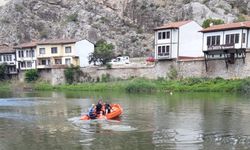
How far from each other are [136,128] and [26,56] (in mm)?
73072

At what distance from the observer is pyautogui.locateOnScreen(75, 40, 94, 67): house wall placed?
9538 centimetres

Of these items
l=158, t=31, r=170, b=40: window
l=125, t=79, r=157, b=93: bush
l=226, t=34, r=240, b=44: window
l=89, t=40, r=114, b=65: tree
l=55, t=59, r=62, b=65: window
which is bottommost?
l=125, t=79, r=157, b=93: bush

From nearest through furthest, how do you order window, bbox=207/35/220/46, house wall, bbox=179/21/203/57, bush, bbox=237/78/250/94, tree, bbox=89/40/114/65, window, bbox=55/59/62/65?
bush, bbox=237/78/250/94
window, bbox=207/35/220/46
house wall, bbox=179/21/203/57
tree, bbox=89/40/114/65
window, bbox=55/59/62/65

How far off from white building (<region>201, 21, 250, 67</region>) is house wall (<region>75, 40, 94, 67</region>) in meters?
34.5

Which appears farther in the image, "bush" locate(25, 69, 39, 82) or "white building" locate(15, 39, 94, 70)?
"white building" locate(15, 39, 94, 70)

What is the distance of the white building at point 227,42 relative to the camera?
6450 cm

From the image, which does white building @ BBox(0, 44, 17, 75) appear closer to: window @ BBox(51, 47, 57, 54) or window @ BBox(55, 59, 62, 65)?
window @ BBox(51, 47, 57, 54)

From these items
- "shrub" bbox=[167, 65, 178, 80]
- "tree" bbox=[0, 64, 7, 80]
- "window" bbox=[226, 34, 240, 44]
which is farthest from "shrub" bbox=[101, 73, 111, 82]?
"tree" bbox=[0, 64, 7, 80]

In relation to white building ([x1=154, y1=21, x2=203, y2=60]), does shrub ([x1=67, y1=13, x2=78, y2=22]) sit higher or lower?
higher

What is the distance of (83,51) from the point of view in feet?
315

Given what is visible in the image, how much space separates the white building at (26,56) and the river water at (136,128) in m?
51.3

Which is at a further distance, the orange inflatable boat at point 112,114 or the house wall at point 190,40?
the house wall at point 190,40

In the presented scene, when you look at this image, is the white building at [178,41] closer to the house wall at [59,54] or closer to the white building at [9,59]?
the house wall at [59,54]

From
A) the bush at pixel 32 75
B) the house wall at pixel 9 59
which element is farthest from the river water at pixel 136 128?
the house wall at pixel 9 59
